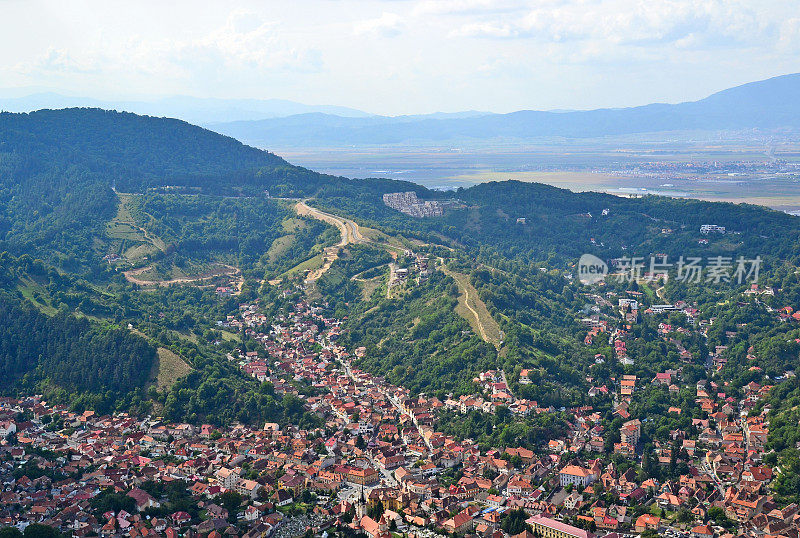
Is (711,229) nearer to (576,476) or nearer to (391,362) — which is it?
(391,362)

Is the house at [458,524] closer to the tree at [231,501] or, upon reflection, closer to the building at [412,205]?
the tree at [231,501]

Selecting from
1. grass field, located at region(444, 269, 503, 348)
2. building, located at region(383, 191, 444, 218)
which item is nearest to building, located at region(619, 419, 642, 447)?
grass field, located at region(444, 269, 503, 348)

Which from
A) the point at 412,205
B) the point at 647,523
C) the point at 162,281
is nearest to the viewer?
the point at 647,523

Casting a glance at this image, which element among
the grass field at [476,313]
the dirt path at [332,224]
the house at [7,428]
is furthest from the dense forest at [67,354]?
the dirt path at [332,224]

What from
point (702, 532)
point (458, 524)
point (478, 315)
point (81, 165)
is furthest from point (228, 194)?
point (702, 532)

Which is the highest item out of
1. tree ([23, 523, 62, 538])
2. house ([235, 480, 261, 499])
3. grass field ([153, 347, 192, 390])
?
grass field ([153, 347, 192, 390])

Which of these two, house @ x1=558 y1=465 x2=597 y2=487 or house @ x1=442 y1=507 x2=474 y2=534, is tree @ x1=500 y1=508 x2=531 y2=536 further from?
house @ x1=558 y1=465 x2=597 y2=487

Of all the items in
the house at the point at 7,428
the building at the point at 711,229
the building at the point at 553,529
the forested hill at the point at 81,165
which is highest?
the forested hill at the point at 81,165

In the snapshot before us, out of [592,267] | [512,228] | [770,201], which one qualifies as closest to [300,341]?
[592,267]

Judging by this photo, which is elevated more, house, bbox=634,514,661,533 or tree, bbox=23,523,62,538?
tree, bbox=23,523,62,538
